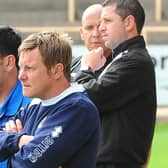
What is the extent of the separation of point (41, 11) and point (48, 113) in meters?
14.1

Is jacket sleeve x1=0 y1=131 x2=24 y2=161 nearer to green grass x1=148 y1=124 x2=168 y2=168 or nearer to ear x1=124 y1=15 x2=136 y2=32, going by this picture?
ear x1=124 y1=15 x2=136 y2=32

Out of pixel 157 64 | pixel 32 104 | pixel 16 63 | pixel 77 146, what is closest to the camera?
pixel 77 146

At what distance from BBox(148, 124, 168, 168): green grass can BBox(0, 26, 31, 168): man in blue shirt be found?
443cm

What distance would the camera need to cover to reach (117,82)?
10.6ft

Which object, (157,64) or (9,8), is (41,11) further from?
(157,64)

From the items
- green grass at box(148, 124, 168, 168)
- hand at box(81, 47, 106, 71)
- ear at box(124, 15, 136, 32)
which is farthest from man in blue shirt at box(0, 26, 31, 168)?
green grass at box(148, 124, 168, 168)

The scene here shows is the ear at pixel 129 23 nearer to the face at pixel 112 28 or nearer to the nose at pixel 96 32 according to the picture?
the face at pixel 112 28

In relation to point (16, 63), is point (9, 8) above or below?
below

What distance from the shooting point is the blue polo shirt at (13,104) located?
8.95 feet

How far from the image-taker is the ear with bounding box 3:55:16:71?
9.02 feet

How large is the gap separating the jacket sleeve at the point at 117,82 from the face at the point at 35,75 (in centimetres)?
82

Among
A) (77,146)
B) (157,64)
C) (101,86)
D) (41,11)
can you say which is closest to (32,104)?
(77,146)

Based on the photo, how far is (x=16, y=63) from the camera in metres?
2.78

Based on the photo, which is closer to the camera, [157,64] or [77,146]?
[77,146]
